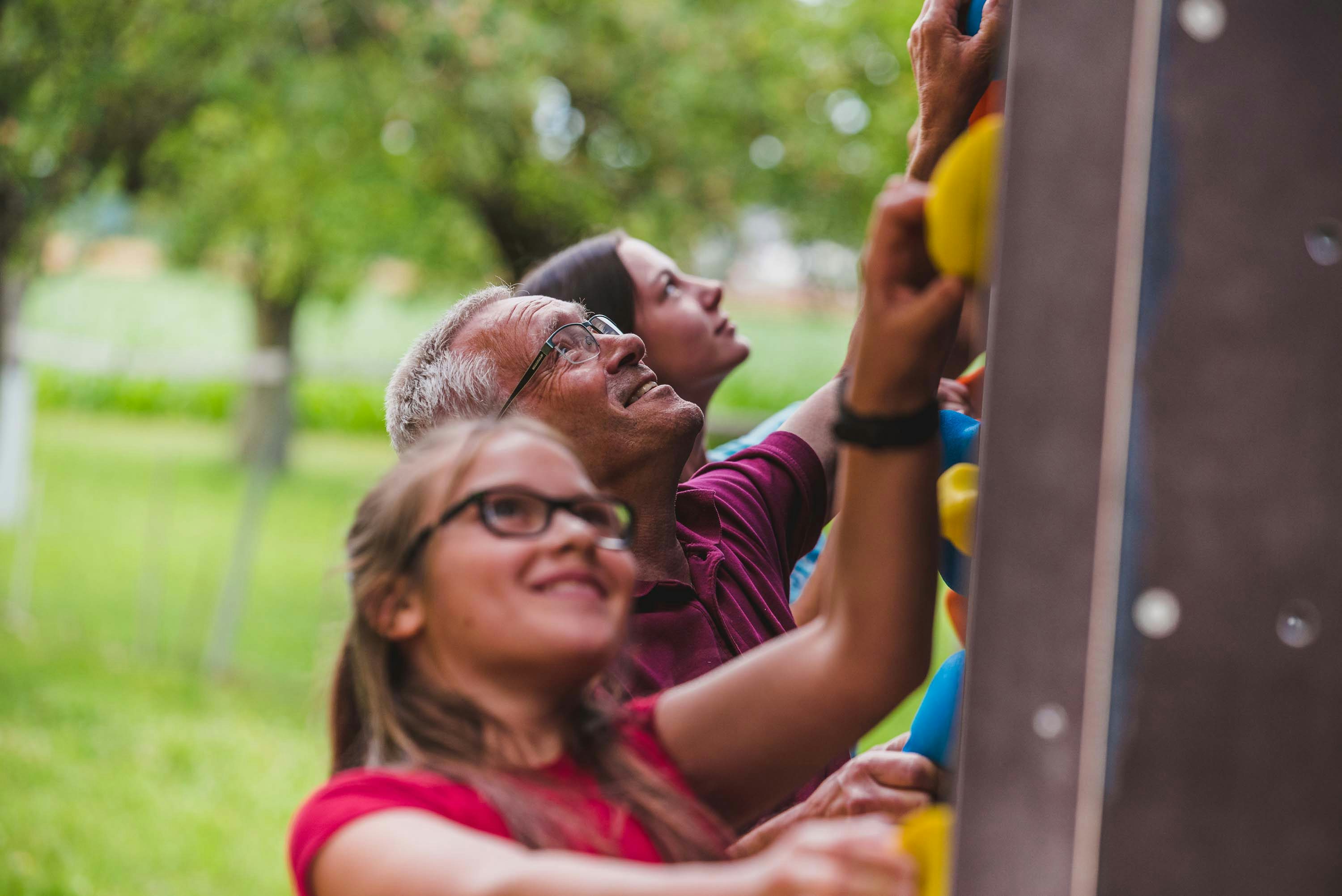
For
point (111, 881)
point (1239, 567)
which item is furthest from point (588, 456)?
point (111, 881)

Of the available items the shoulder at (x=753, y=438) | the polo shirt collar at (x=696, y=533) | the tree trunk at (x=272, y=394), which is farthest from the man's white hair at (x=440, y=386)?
the tree trunk at (x=272, y=394)

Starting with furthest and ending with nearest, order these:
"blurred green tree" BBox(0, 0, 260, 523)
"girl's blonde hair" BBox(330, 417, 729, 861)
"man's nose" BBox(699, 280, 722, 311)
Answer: "blurred green tree" BBox(0, 0, 260, 523) → "man's nose" BBox(699, 280, 722, 311) → "girl's blonde hair" BBox(330, 417, 729, 861)

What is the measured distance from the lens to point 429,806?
100 cm

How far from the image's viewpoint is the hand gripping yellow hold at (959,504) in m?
0.91

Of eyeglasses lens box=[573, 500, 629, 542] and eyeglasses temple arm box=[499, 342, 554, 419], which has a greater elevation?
eyeglasses temple arm box=[499, 342, 554, 419]

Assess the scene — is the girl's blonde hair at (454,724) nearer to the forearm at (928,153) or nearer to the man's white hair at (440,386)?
the forearm at (928,153)

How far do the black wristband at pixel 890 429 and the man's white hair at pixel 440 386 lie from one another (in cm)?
90

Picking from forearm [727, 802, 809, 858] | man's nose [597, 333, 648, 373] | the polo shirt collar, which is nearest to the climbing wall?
forearm [727, 802, 809, 858]

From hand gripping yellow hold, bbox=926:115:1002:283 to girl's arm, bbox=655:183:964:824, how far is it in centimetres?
6

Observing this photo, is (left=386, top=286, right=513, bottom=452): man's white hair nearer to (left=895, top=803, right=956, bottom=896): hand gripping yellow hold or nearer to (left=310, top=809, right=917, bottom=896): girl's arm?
(left=310, top=809, right=917, bottom=896): girl's arm

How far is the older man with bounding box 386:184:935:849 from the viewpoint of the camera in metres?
1.64

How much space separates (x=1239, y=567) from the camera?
0.75 m

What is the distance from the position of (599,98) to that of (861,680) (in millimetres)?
9661

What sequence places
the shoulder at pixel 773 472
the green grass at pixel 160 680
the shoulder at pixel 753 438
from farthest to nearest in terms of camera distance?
the green grass at pixel 160 680 < the shoulder at pixel 753 438 < the shoulder at pixel 773 472
